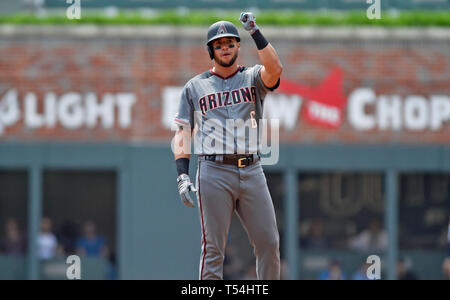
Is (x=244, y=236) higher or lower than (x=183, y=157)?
lower

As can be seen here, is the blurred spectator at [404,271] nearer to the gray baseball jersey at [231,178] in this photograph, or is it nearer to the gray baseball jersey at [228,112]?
the gray baseball jersey at [231,178]

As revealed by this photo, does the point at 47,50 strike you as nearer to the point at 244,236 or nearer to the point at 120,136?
the point at 120,136

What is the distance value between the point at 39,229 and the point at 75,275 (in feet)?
3.98

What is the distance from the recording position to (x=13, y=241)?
1417 cm

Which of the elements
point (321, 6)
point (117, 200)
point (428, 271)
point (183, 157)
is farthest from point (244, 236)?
point (183, 157)

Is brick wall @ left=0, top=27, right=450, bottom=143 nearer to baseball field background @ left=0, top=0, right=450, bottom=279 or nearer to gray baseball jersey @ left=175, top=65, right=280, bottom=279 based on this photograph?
baseball field background @ left=0, top=0, right=450, bottom=279

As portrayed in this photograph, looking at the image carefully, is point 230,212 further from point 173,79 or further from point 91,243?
point 91,243

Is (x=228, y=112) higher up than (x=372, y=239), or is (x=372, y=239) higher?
(x=228, y=112)

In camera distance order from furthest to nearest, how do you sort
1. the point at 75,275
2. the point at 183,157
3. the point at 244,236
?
the point at 244,236 → the point at 75,275 → the point at 183,157

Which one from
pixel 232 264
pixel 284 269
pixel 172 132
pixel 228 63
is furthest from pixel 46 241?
pixel 228 63

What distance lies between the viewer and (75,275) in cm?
1346

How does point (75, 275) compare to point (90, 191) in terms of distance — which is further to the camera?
point (90, 191)

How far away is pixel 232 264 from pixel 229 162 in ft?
28.6

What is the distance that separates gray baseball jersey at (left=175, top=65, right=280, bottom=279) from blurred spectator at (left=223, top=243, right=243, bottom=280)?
329 inches
